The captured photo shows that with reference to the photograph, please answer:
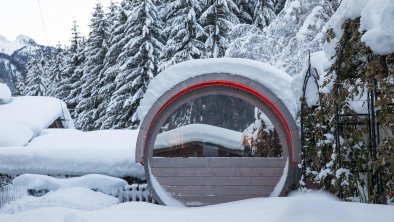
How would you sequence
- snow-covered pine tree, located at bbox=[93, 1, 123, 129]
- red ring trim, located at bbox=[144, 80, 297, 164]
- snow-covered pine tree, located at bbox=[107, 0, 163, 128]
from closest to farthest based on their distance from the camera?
red ring trim, located at bbox=[144, 80, 297, 164], snow-covered pine tree, located at bbox=[107, 0, 163, 128], snow-covered pine tree, located at bbox=[93, 1, 123, 129]

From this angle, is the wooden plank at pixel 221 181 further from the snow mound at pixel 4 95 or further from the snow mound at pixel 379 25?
the snow mound at pixel 4 95

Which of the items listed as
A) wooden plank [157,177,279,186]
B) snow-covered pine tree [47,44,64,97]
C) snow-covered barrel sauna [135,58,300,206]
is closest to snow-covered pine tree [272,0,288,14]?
snow-covered barrel sauna [135,58,300,206]

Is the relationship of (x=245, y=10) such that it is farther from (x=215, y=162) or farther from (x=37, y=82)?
(x=37, y=82)

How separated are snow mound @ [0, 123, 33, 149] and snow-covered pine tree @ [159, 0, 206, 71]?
→ 31.1 ft

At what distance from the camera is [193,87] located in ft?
29.2

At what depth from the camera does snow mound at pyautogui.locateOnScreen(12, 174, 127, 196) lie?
10.8 m

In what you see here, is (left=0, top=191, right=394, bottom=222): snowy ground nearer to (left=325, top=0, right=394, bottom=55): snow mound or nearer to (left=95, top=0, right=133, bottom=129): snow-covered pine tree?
(left=325, top=0, right=394, bottom=55): snow mound

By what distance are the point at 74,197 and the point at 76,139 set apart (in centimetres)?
513

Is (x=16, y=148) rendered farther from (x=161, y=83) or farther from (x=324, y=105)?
(x=324, y=105)

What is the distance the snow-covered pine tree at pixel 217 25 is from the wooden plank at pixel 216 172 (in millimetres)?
14322

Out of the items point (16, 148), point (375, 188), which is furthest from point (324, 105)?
point (16, 148)

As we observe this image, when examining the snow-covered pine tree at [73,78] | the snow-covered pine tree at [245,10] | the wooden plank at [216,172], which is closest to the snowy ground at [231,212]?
the wooden plank at [216,172]

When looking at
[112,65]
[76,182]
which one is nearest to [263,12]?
[112,65]

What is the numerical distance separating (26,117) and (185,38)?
9872mm
